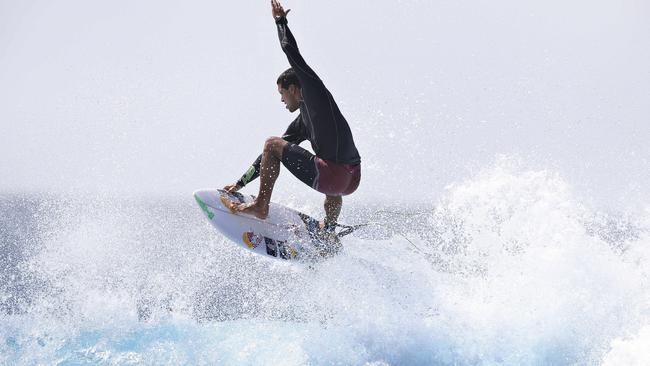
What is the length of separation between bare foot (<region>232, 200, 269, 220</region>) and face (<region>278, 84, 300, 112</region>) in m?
1.45

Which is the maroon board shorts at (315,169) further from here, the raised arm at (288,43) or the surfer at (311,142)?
the raised arm at (288,43)

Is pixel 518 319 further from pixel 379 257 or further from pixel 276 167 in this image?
pixel 276 167

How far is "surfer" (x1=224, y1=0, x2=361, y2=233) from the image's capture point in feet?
22.9

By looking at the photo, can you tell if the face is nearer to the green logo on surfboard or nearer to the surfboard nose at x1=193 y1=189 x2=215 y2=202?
the surfboard nose at x1=193 y1=189 x2=215 y2=202

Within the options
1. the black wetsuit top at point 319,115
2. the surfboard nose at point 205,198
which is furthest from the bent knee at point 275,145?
the surfboard nose at point 205,198

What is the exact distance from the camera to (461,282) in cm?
897

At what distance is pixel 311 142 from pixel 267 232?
1747 mm

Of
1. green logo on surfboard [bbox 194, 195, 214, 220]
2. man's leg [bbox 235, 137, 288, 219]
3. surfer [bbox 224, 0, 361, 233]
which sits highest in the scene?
surfer [bbox 224, 0, 361, 233]

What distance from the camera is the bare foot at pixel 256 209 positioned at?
7863 millimetres

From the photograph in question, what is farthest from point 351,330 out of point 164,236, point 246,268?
point 164,236

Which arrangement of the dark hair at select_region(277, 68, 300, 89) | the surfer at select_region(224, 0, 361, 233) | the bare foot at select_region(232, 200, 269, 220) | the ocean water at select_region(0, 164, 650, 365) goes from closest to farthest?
the surfer at select_region(224, 0, 361, 233) < the dark hair at select_region(277, 68, 300, 89) < the bare foot at select_region(232, 200, 269, 220) < the ocean water at select_region(0, 164, 650, 365)

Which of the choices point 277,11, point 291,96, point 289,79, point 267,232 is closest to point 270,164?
point 291,96

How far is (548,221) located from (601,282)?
53.0 inches

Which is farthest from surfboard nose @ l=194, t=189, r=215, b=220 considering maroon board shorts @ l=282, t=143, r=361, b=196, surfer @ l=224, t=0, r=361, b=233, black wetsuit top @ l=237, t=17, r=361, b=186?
black wetsuit top @ l=237, t=17, r=361, b=186
